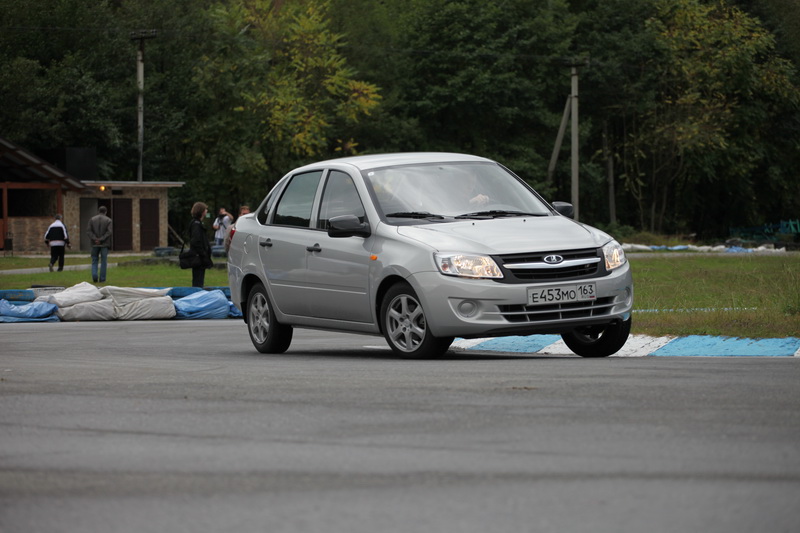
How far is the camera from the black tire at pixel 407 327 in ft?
36.8

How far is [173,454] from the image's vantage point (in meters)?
6.29

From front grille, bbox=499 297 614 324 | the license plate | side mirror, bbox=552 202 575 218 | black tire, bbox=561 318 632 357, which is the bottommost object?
black tire, bbox=561 318 632 357

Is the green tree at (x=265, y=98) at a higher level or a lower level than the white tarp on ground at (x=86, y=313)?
higher

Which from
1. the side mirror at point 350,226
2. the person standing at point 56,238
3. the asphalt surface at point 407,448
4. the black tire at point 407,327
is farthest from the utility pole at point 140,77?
the asphalt surface at point 407,448

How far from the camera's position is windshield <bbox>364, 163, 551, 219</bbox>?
39.4 ft

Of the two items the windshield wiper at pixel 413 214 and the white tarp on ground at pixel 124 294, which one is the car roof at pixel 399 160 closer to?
the windshield wiper at pixel 413 214

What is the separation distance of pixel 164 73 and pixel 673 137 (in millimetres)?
25219

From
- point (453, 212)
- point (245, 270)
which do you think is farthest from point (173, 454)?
point (245, 270)

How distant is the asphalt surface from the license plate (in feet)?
2.57

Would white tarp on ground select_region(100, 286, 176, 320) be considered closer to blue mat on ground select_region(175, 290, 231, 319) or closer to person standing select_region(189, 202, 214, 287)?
blue mat on ground select_region(175, 290, 231, 319)

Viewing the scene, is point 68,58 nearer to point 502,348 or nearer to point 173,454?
point 502,348

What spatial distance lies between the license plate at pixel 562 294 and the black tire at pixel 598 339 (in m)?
0.65

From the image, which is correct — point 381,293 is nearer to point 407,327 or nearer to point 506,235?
point 407,327

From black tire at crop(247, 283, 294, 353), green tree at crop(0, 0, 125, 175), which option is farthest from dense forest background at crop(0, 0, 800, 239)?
black tire at crop(247, 283, 294, 353)
